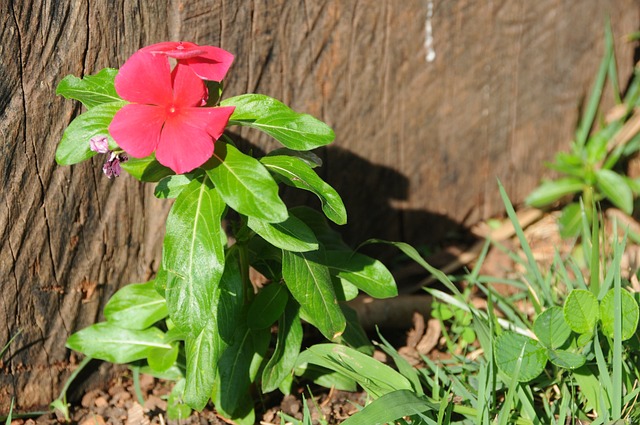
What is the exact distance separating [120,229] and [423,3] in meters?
1.44

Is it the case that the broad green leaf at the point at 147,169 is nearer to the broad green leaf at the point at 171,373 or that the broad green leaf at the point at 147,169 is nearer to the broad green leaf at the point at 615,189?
the broad green leaf at the point at 171,373

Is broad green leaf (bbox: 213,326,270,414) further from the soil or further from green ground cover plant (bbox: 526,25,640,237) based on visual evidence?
green ground cover plant (bbox: 526,25,640,237)

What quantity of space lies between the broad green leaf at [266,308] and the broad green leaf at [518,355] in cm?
64

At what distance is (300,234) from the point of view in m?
2.15

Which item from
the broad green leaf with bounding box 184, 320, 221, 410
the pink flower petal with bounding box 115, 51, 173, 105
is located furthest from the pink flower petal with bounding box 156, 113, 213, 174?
the broad green leaf with bounding box 184, 320, 221, 410

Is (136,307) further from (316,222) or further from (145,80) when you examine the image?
(145,80)

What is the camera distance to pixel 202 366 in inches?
89.4

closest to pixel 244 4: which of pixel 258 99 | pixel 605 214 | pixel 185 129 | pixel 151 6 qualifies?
pixel 151 6

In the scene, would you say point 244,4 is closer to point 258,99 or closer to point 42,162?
point 258,99

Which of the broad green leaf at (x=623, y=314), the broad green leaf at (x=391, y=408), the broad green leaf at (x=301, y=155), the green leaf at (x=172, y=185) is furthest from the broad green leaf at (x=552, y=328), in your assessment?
the green leaf at (x=172, y=185)

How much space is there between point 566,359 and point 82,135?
1.48 m

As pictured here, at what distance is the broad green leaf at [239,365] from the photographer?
2459 millimetres


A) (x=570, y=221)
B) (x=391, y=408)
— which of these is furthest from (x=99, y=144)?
(x=570, y=221)

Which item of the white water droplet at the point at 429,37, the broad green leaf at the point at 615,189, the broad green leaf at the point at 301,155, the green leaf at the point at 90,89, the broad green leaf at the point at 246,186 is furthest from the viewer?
the broad green leaf at the point at 615,189
